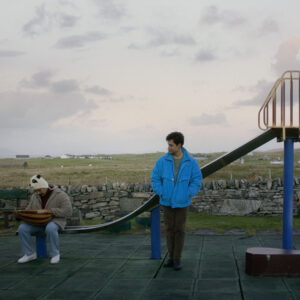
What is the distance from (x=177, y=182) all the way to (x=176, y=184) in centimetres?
3

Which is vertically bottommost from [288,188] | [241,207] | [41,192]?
[241,207]

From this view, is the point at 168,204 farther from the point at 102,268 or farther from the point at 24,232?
the point at 24,232

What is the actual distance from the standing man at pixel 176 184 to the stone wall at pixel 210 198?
6888 millimetres

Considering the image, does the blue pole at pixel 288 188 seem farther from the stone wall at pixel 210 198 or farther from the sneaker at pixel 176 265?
the stone wall at pixel 210 198

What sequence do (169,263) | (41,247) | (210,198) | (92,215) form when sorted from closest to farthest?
(169,263) → (41,247) → (210,198) → (92,215)

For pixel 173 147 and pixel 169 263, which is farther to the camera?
pixel 169 263

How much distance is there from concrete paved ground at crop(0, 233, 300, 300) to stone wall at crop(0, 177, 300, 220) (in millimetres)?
4591

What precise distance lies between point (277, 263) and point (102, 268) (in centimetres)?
229

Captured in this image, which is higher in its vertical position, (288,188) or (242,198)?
(288,188)

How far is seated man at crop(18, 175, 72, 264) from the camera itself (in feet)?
22.5

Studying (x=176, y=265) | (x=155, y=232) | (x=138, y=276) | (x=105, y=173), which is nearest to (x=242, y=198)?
(x=155, y=232)

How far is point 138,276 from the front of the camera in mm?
5914

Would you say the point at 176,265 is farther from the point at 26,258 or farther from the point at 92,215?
the point at 92,215

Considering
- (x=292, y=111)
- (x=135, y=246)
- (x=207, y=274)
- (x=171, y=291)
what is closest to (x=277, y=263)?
(x=207, y=274)
